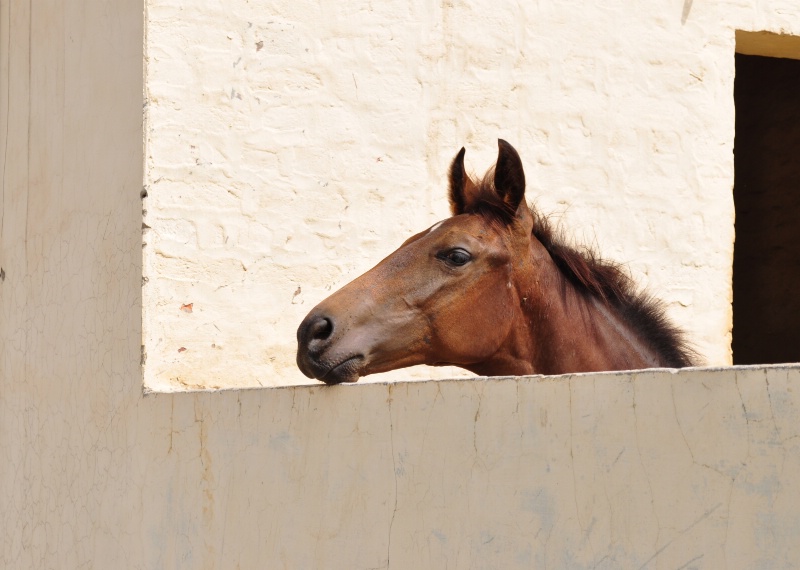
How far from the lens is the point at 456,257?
13.7 ft

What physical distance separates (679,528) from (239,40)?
11.6 feet

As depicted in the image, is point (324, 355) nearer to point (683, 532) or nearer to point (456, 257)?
point (456, 257)

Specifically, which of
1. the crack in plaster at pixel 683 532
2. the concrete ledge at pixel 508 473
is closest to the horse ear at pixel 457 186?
the concrete ledge at pixel 508 473

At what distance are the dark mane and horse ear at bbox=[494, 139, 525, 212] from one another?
8 centimetres

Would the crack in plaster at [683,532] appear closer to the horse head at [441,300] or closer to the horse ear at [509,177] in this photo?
the horse head at [441,300]

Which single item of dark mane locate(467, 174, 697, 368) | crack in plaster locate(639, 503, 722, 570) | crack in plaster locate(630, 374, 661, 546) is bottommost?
crack in plaster locate(639, 503, 722, 570)

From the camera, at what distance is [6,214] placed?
243 inches

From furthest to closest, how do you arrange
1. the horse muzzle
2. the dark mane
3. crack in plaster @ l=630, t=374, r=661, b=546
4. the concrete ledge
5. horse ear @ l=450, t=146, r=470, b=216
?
1. horse ear @ l=450, t=146, r=470, b=216
2. the dark mane
3. the horse muzzle
4. crack in plaster @ l=630, t=374, r=661, b=546
5. the concrete ledge

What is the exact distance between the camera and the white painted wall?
8.52 ft

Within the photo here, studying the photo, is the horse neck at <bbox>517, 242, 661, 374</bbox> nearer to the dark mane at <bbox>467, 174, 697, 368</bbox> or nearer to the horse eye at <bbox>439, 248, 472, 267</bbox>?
the dark mane at <bbox>467, 174, 697, 368</bbox>

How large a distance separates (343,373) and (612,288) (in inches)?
54.9

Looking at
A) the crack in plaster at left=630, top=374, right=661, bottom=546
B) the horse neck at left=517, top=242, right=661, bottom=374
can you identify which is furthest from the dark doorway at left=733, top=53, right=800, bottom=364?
the crack in plaster at left=630, top=374, right=661, bottom=546

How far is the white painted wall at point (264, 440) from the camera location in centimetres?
260

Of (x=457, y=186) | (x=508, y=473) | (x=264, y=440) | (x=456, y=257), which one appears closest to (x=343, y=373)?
(x=264, y=440)
